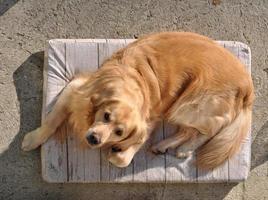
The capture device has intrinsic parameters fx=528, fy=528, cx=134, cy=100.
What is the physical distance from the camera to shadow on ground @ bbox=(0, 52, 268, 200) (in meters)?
3.53

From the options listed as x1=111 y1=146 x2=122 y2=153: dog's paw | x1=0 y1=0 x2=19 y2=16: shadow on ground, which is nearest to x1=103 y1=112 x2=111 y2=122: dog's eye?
x1=111 y1=146 x2=122 y2=153: dog's paw

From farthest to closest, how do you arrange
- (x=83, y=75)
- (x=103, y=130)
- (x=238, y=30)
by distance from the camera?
(x=238, y=30) < (x=83, y=75) < (x=103, y=130)

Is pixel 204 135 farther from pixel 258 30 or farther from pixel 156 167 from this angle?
pixel 258 30

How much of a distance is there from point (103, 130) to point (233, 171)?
44.9 inches

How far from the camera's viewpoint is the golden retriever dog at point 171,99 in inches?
122

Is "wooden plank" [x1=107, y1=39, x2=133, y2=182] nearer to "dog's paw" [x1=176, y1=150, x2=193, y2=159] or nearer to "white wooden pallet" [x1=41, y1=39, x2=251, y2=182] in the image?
"white wooden pallet" [x1=41, y1=39, x2=251, y2=182]

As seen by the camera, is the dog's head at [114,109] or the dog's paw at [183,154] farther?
the dog's paw at [183,154]

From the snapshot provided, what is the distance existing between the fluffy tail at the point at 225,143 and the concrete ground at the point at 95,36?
283 millimetres

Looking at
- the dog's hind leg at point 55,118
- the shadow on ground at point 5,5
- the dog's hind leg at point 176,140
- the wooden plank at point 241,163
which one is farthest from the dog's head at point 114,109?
the shadow on ground at point 5,5

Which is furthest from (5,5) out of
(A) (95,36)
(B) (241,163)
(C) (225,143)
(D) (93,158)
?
(B) (241,163)

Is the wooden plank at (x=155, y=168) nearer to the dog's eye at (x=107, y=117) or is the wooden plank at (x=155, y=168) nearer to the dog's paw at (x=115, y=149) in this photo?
the dog's paw at (x=115, y=149)

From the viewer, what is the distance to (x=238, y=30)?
3.99 m

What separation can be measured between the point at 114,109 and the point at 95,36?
3.48ft

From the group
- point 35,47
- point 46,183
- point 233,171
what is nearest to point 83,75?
point 35,47
